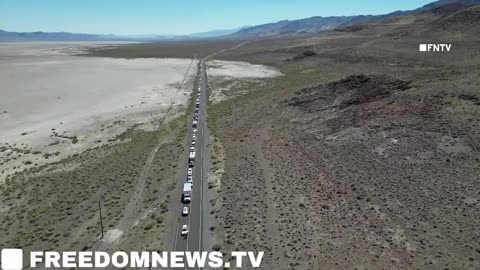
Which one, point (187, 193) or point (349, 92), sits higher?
point (349, 92)

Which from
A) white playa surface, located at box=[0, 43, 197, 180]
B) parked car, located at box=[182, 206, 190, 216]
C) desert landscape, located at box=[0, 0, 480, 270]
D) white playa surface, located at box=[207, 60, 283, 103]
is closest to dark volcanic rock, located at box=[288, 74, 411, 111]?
desert landscape, located at box=[0, 0, 480, 270]

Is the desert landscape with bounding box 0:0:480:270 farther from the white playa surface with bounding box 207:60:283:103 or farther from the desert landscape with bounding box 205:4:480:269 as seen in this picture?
the white playa surface with bounding box 207:60:283:103

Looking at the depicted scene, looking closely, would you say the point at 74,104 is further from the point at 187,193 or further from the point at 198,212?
the point at 198,212

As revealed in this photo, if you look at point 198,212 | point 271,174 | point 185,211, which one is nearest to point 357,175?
point 271,174

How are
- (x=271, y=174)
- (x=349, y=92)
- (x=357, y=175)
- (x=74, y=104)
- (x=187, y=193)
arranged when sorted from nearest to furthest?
(x=187, y=193) → (x=357, y=175) → (x=271, y=174) → (x=349, y=92) → (x=74, y=104)

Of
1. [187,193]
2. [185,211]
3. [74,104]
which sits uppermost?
[74,104]

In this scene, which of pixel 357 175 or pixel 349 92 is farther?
pixel 349 92
